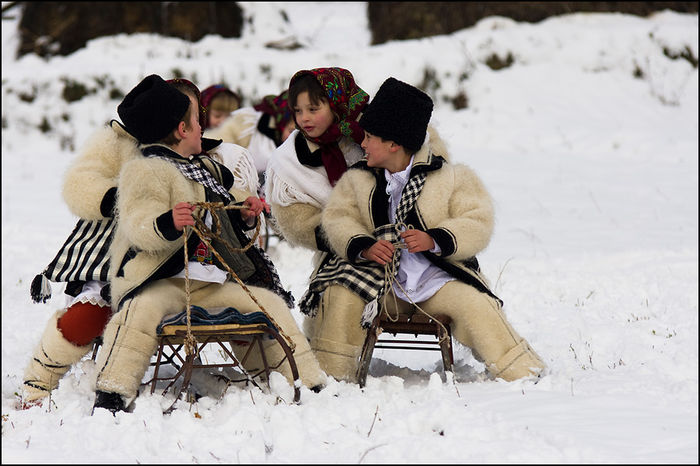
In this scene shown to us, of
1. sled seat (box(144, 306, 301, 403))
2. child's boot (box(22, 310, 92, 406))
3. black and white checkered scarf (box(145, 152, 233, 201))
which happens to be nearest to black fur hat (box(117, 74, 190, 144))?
black and white checkered scarf (box(145, 152, 233, 201))

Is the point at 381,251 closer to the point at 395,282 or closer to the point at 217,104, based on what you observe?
the point at 395,282

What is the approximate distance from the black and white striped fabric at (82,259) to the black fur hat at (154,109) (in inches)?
18.2

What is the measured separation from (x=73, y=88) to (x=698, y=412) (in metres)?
11.8

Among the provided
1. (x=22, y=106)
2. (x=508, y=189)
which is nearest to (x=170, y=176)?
(x=508, y=189)

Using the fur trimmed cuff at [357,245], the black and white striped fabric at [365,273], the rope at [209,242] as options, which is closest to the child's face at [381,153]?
the black and white striped fabric at [365,273]

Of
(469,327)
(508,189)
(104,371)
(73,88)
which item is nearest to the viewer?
(104,371)

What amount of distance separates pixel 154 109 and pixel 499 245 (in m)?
4.73

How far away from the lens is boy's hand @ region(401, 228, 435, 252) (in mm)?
3883

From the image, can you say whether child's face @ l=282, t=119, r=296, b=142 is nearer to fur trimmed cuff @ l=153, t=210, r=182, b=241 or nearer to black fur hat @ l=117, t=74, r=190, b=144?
black fur hat @ l=117, t=74, r=190, b=144

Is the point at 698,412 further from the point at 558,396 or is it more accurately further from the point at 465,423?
the point at 465,423

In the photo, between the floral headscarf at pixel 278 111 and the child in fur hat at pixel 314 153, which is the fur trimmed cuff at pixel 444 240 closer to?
the child in fur hat at pixel 314 153

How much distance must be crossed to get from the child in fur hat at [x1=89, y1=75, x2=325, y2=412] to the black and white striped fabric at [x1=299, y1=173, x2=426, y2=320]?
0.99ft

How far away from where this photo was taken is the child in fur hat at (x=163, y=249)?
3422 millimetres

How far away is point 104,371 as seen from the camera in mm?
3359
